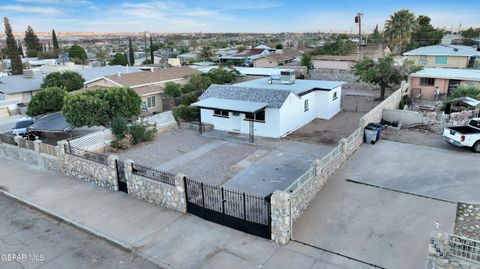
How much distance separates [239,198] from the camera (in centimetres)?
1334

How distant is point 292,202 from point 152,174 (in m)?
6.29

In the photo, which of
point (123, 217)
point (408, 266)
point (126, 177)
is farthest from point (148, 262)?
point (408, 266)

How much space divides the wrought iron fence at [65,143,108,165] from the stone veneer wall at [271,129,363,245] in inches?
358

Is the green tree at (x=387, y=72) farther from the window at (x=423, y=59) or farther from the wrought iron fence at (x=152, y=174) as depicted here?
the wrought iron fence at (x=152, y=174)

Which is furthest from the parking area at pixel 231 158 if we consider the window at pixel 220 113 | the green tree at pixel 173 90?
the green tree at pixel 173 90

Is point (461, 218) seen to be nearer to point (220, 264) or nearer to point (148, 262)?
point (220, 264)

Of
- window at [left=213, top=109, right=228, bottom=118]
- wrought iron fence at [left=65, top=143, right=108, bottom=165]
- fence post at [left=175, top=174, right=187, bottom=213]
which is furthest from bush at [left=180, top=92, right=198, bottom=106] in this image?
fence post at [left=175, top=174, right=187, bottom=213]

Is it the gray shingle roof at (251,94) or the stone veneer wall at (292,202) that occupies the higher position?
the gray shingle roof at (251,94)

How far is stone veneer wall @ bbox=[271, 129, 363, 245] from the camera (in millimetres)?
10570

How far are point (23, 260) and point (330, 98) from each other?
2264 cm

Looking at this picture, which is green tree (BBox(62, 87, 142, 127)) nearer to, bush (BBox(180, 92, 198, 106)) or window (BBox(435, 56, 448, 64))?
bush (BBox(180, 92, 198, 106))

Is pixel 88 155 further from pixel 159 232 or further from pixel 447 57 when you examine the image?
pixel 447 57

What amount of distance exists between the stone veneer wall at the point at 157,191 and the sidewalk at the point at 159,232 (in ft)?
0.89

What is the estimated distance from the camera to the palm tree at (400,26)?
181 feet
